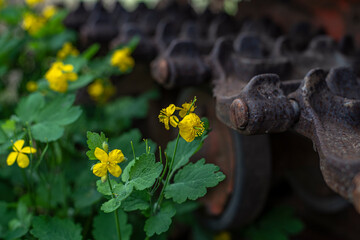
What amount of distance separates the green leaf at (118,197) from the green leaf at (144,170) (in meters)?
0.01

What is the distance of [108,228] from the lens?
91 centimetres

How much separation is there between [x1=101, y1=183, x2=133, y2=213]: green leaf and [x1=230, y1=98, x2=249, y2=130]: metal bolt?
0.23 metres

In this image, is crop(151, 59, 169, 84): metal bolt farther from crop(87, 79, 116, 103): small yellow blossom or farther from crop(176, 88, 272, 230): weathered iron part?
crop(87, 79, 116, 103): small yellow blossom

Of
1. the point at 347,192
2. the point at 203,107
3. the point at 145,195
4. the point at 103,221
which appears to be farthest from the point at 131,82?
the point at 347,192

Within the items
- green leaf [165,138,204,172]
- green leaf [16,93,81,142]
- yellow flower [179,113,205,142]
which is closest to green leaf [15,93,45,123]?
green leaf [16,93,81,142]

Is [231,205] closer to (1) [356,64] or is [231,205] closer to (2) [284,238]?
(2) [284,238]

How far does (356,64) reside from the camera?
1.05m

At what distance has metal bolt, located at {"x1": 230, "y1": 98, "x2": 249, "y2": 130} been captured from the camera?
0.68m

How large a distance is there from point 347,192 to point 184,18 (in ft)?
4.43

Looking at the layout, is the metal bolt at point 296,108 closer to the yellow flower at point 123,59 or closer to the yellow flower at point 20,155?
the yellow flower at point 20,155

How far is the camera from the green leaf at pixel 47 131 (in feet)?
3.04

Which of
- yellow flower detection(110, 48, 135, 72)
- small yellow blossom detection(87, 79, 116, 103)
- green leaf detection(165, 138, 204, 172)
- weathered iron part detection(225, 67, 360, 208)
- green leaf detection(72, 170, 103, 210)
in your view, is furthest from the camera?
small yellow blossom detection(87, 79, 116, 103)

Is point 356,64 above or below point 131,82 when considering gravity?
above

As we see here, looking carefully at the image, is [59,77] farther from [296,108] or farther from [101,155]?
[296,108]
